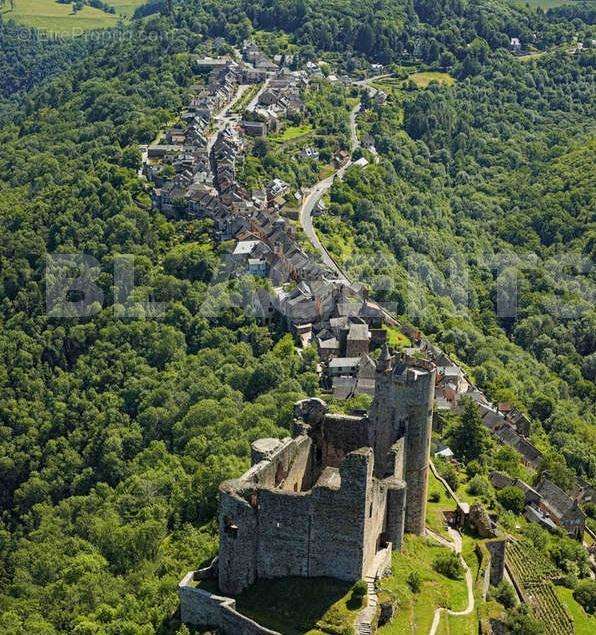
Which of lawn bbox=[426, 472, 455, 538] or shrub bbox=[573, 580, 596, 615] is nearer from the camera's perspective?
lawn bbox=[426, 472, 455, 538]

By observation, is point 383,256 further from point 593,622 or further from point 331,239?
point 593,622

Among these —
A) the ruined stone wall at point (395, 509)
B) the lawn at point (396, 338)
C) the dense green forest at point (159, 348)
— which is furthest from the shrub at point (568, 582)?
the lawn at point (396, 338)

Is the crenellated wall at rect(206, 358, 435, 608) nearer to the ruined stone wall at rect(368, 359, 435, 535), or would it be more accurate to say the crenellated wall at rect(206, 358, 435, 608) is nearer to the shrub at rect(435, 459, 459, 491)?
the ruined stone wall at rect(368, 359, 435, 535)

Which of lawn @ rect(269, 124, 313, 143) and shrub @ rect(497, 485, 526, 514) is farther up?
shrub @ rect(497, 485, 526, 514)

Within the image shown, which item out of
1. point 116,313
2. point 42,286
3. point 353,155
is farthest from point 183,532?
point 353,155

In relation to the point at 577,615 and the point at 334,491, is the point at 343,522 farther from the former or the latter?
the point at 577,615

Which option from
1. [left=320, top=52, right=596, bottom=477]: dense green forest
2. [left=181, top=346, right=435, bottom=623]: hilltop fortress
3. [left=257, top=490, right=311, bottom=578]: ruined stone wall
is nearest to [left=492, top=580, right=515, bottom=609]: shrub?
[left=181, top=346, right=435, bottom=623]: hilltop fortress
